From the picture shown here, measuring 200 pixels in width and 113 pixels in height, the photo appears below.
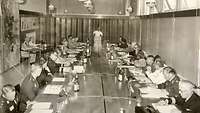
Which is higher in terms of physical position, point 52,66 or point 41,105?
point 52,66

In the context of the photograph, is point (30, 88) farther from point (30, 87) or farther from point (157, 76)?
point (157, 76)

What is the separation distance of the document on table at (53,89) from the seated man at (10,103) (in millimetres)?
587

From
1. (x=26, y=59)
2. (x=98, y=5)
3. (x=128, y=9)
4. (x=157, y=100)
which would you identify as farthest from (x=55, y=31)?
(x=157, y=100)

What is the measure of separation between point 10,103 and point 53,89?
33.8 inches

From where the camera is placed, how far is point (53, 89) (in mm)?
4594

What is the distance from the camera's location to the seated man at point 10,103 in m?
3.78

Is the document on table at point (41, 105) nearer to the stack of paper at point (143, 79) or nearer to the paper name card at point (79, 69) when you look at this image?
the stack of paper at point (143, 79)

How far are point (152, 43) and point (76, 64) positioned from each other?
393 centimetres

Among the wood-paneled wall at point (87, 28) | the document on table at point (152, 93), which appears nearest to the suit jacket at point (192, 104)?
the document on table at point (152, 93)

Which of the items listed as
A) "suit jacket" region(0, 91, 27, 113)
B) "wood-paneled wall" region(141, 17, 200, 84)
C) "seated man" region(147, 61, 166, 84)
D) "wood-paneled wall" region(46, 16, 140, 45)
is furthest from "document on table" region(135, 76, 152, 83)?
"wood-paneled wall" region(46, 16, 140, 45)

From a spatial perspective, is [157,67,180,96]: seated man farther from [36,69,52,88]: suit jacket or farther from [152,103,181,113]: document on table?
[36,69,52,88]: suit jacket

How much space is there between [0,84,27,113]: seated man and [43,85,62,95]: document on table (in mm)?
587

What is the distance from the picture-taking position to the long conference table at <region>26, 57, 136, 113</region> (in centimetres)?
357

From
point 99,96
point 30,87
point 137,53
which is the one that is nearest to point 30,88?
point 30,87
